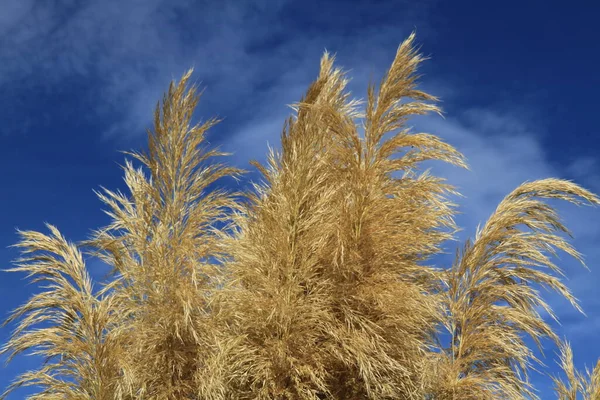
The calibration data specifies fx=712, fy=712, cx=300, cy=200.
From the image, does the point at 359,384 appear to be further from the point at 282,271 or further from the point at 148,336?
the point at 148,336

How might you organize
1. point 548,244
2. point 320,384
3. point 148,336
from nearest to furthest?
point 320,384 < point 148,336 < point 548,244

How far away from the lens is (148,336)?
613 cm

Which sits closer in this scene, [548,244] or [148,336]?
[148,336]

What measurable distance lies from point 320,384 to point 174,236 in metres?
1.78

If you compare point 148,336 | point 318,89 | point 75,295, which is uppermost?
point 318,89


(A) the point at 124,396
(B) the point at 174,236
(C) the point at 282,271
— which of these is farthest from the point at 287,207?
(A) the point at 124,396

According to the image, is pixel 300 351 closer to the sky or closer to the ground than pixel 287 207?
closer to the ground

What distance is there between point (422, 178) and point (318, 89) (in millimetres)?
1322

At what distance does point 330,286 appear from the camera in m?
6.07

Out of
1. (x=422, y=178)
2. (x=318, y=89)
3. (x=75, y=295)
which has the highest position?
(x=318, y=89)

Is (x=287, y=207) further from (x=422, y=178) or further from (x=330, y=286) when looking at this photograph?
(x=422, y=178)


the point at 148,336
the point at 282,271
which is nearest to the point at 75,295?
the point at 148,336

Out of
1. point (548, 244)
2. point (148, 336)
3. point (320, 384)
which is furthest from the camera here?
point (548, 244)

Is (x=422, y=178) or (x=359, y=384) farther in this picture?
(x=422, y=178)
